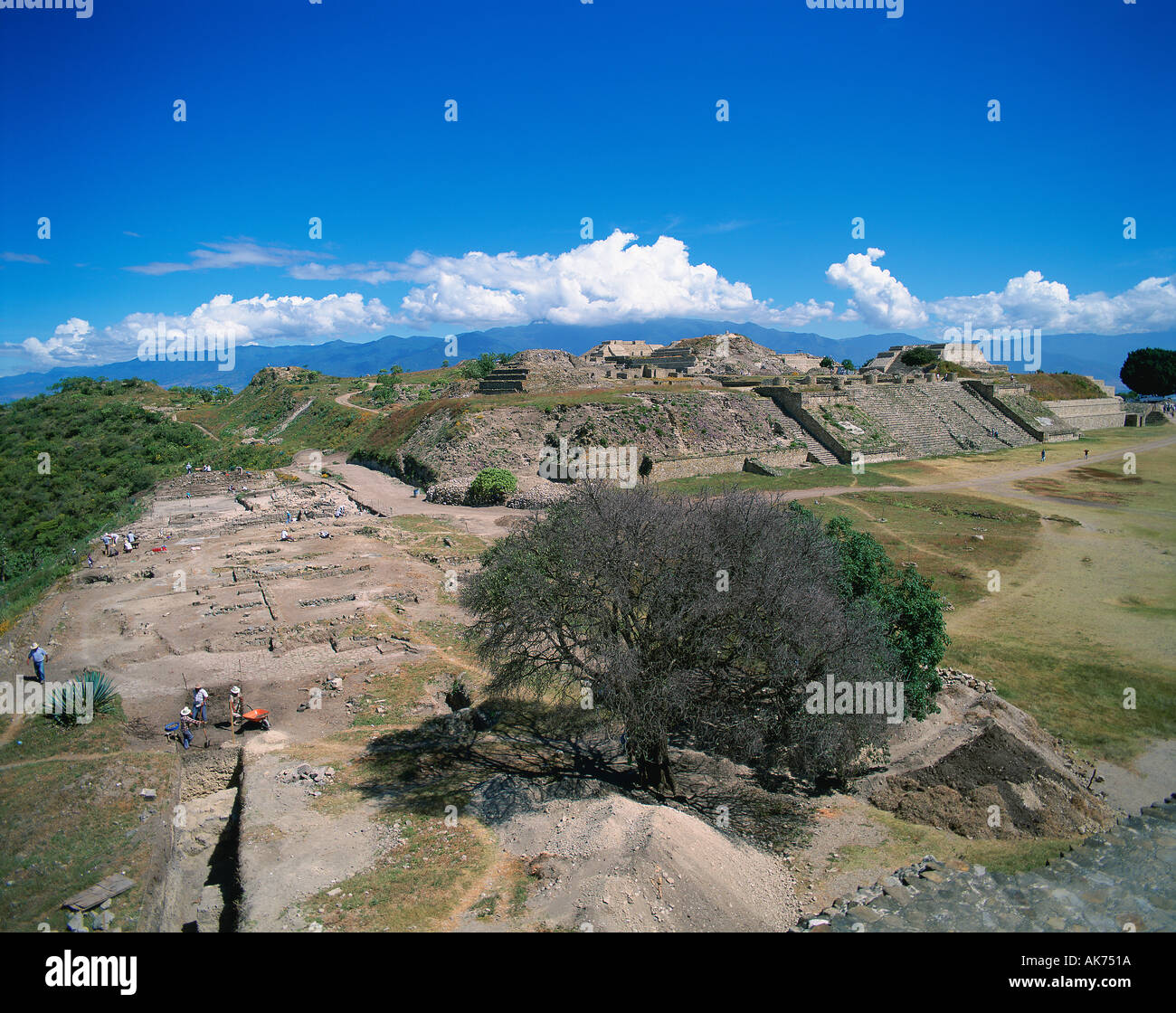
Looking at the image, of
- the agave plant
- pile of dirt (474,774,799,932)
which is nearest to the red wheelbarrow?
the agave plant

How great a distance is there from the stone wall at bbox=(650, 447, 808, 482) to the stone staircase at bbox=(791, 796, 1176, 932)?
3290 cm

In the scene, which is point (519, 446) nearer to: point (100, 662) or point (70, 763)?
point (100, 662)

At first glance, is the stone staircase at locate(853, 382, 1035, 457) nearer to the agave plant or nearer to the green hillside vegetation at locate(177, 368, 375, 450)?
the green hillside vegetation at locate(177, 368, 375, 450)

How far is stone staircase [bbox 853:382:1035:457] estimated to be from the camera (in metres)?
55.0

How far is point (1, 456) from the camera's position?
160 ft

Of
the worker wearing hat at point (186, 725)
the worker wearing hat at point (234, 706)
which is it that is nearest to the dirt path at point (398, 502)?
the worker wearing hat at point (234, 706)

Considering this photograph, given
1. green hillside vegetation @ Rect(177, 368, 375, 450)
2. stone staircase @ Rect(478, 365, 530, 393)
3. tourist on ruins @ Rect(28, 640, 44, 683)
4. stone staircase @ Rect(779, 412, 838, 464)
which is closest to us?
tourist on ruins @ Rect(28, 640, 44, 683)

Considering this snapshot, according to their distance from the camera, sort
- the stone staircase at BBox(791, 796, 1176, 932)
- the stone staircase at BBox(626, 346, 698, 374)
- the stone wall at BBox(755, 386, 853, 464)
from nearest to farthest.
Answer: the stone staircase at BBox(791, 796, 1176, 932) < the stone wall at BBox(755, 386, 853, 464) < the stone staircase at BBox(626, 346, 698, 374)

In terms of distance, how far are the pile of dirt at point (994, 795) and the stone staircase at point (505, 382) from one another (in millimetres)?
47932

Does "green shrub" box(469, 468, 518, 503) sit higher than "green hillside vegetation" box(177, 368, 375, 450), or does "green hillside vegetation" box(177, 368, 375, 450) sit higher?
"green hillside vegetation" box(177, 368, 375, 450)

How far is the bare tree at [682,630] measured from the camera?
1180 cm

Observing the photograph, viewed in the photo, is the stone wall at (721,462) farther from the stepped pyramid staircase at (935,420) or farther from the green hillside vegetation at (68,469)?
the green hillside vegetation at (68,469)

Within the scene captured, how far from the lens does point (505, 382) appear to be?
57.6 metres
